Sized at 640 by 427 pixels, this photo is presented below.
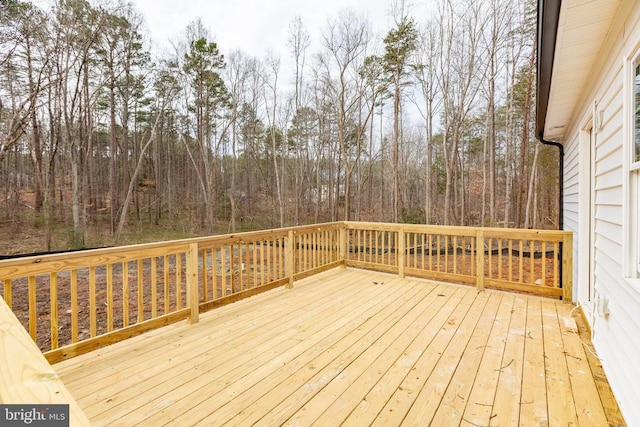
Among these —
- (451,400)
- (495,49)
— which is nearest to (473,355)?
(451,400)

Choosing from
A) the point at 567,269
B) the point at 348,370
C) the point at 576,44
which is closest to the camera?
the point at 576,44

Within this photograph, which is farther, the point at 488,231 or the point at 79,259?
the point at 488,231

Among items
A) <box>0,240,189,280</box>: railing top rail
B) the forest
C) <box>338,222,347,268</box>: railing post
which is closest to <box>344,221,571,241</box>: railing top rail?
<box>338,222,347,268</box>: railing post

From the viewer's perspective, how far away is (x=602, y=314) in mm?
2178

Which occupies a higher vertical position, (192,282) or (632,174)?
(632,174)

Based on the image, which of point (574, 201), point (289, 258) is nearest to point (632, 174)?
point (574, 201)

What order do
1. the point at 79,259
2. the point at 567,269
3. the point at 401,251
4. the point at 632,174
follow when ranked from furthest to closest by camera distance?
the point at 401,251 < the point at 567,269 < the point at 79,259 < the point at 632,174

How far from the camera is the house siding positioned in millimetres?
1626

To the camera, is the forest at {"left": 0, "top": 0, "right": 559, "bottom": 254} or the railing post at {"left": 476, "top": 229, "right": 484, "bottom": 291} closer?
the railing post at {"left": 476, "top": 229, "right": 484, "bottom": 291}

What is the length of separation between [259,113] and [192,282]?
1452 cm

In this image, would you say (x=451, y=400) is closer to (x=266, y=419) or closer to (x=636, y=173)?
(x=266, y=419)

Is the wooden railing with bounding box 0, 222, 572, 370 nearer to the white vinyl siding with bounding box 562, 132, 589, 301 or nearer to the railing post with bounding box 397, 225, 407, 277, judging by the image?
the railing post with bounding box 397, 225, 407, 277

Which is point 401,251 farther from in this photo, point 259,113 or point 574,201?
point 259,113

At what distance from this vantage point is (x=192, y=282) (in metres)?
3.10
